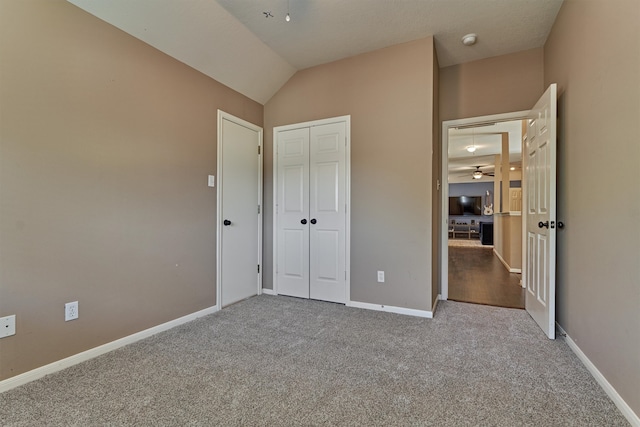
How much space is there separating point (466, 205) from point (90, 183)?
13445 mm

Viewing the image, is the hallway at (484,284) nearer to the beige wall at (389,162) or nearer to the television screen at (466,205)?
the beige wall at (389,162)

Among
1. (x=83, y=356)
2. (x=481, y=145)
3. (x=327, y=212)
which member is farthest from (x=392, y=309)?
(x=481, y=145)

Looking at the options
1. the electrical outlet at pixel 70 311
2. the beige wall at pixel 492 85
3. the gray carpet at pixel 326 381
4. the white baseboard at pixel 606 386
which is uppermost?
the beige wall at pixel 492 85

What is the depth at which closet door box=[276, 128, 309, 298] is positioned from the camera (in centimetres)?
A: 340

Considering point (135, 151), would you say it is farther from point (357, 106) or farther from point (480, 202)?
point (480, 202)

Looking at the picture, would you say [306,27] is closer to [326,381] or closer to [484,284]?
[326,381]

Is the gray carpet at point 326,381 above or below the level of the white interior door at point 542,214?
below

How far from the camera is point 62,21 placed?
187 centimetres

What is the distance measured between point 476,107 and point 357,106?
1.36 metres

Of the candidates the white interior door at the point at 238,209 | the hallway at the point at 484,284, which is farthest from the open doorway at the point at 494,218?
the white interior door at the point at 238,209

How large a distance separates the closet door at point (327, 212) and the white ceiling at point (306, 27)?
867mm

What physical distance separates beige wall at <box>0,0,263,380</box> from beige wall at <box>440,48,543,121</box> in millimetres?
2740

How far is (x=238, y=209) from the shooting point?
10.7 ft

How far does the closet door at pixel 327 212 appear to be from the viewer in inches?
126
